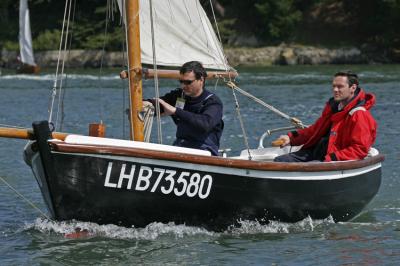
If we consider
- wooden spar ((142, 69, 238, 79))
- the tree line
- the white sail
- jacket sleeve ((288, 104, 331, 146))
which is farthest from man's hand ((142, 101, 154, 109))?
the tree line

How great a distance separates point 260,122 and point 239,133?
8.53ft

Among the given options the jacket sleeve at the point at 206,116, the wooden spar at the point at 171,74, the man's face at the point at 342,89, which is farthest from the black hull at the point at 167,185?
the wooden spar at the point at 171,74

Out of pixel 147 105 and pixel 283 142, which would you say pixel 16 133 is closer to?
pixel 147 105

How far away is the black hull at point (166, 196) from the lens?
1059 cm

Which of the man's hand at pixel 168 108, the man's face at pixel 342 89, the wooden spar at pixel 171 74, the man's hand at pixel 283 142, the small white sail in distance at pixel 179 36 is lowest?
the man's hand at pixel 283 142

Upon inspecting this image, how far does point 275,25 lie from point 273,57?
4.36 meters

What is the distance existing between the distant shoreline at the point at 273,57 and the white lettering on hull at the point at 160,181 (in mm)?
48222

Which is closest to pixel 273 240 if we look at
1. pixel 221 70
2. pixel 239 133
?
pixel 221 70

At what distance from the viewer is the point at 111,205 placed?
10.8 meters

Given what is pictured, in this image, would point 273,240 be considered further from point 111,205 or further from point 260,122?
point 260,122

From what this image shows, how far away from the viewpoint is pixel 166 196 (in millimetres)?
10828

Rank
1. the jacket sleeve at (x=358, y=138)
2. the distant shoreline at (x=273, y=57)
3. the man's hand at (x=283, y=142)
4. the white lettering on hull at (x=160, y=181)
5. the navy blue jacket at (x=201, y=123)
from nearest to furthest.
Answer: the white lettering on hull at (x=160, y=181) → the navy blue jacket at (x=201, y=123) → the jacket sleeve at (x=358, y=138) → the man's hand at (x=283, y=142) → the distant shoreline at (x=273, y=57)

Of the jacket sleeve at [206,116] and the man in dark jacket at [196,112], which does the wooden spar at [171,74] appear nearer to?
the man in dark jacket at [196,112]

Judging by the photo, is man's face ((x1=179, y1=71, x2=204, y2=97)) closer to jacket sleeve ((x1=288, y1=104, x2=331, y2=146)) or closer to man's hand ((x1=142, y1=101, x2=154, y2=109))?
man's hand ((x1=142, y1=101, x2=154, y2=109))
